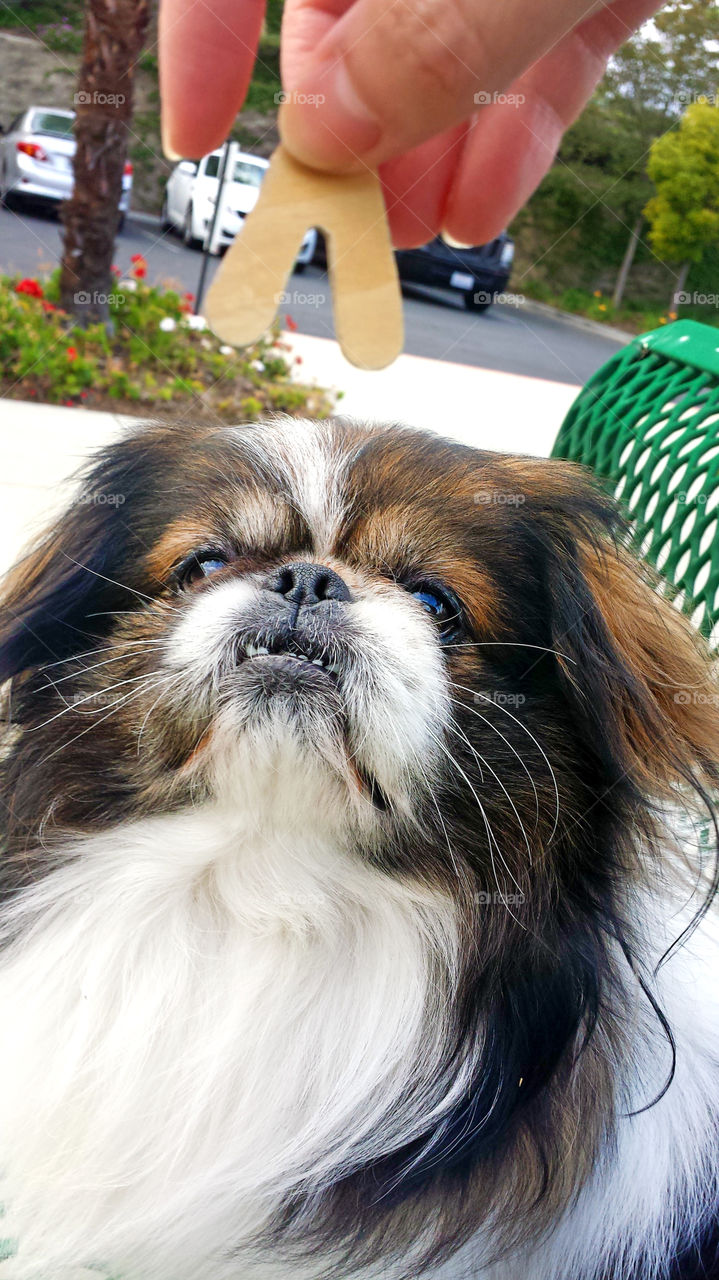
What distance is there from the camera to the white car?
9.47 feet

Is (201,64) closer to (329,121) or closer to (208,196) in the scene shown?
(329,121)

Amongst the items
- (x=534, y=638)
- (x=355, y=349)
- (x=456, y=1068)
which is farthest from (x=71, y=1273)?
(x=355, y=349)

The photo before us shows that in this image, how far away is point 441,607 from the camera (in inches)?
63.9

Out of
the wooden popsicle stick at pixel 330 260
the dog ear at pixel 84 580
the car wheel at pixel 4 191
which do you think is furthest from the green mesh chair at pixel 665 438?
the car wheel at pixel 4 191

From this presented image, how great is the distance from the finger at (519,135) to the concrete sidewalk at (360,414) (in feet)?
3.07

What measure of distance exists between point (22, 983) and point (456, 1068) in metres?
0.65

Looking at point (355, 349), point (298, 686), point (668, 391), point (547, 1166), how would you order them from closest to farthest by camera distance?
point (355, 349), point (298, 686), point (547, 1166), point (668, 391)

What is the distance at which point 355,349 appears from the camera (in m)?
1.22

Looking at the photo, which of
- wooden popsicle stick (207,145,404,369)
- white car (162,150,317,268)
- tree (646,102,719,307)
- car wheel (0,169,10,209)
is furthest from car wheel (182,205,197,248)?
tree (646,102,719,307)

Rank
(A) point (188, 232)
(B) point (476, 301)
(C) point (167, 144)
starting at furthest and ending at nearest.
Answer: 1. (B) point (476, 301)
2. (A) point (188, 232)
3. (C) point (167, 144)

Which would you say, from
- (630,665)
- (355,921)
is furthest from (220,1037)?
(630,665)

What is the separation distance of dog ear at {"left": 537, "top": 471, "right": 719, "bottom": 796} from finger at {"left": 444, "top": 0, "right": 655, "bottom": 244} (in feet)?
1.68

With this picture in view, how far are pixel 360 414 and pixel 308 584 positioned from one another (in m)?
2.58

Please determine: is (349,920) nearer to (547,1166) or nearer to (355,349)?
(547,1166)
